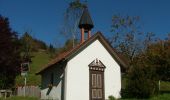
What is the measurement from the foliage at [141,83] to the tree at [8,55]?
1327 cm

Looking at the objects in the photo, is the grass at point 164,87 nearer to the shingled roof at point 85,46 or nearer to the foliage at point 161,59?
the foliage at point 161,59

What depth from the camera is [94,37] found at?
92.5 ft

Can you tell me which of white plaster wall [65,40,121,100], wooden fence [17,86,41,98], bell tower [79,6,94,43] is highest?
bell tower [79,6,94,43]

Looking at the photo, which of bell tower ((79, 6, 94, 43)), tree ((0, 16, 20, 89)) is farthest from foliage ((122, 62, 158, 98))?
tree ((0, 16, 20, 89))

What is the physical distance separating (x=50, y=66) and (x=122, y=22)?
24.5 m

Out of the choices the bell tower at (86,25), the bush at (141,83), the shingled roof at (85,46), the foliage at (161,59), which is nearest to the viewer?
the shingled roof at (85,46)

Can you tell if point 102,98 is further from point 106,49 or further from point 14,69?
point 14,69

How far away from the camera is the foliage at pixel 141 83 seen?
27969mm

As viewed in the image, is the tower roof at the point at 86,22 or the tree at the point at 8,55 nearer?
the tower roof at the point at 86,22

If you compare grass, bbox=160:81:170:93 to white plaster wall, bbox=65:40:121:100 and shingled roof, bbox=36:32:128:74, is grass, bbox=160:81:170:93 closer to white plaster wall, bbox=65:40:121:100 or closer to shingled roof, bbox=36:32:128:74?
shingled roof, bbox=36:32:128:74

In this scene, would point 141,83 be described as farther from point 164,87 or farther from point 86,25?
point 164,87

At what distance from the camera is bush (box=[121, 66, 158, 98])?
2797cm

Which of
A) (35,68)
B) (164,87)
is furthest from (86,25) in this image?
(35,68)

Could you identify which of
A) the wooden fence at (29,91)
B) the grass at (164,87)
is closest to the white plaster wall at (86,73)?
the wooden fence at (29,91)
